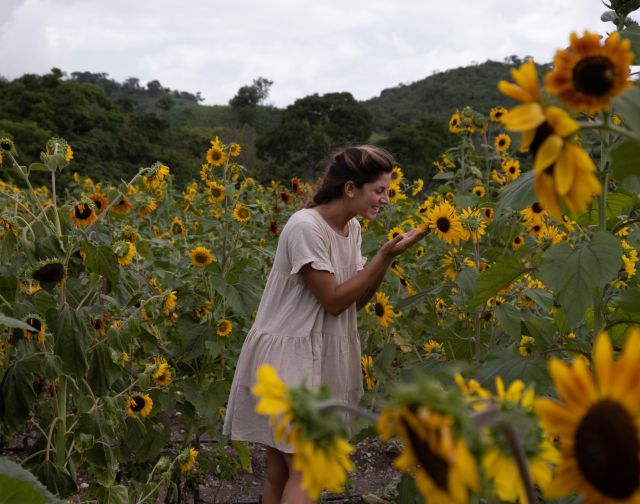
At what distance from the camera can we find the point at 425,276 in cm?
352

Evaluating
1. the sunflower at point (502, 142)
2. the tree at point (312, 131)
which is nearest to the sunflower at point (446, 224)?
the sunflower at point (502, 142)

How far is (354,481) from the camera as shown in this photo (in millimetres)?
3410

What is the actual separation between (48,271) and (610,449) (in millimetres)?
1745

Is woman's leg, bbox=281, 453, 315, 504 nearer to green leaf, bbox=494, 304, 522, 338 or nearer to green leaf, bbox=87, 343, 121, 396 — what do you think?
green leaf, bbox=87, 343, 121, 396

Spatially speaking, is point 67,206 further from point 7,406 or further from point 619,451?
point 619,451

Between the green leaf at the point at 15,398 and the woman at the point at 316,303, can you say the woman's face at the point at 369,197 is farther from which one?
the green leaf at the point at 15,398

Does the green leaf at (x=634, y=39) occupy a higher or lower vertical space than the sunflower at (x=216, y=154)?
lower

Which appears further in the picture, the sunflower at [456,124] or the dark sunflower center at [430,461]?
the sunflower at [456,124]

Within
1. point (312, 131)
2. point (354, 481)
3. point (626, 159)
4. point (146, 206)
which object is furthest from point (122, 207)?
point (312, 131)

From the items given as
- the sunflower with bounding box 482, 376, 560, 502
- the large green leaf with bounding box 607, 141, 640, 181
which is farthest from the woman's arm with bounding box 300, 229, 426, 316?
the sunflower with bounding box 482, 376, 560, 502

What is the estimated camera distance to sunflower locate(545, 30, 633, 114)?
2.43 feet

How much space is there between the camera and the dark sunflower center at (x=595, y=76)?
74 cm

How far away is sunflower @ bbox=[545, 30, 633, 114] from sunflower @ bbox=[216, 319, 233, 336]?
236cm

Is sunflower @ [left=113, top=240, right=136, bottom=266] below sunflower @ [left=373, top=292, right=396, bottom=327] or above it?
above
